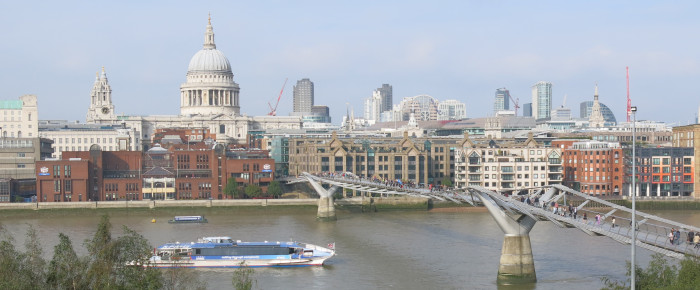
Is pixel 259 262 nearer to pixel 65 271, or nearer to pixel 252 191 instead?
pixel 65 271

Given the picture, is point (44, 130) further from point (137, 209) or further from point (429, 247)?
point (429, 247)

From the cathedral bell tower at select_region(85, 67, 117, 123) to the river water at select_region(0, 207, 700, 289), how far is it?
5489cm

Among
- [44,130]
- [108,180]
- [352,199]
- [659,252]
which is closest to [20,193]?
[108,180]

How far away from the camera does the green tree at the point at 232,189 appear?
2507 inches

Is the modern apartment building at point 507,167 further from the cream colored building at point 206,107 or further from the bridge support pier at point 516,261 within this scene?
the cream colored building at point 206,107

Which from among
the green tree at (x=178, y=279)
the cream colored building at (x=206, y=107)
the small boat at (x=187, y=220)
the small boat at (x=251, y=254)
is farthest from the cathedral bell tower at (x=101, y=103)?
the green tree at (x=178, y=279)

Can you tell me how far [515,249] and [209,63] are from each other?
89.4m

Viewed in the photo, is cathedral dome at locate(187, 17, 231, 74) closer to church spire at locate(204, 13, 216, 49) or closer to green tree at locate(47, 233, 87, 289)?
church spire at locate(204, 13, 216, 49)

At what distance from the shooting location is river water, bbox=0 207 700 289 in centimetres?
3297

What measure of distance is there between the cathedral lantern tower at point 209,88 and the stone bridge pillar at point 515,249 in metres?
85.9

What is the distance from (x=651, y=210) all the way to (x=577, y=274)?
2917 centimetres

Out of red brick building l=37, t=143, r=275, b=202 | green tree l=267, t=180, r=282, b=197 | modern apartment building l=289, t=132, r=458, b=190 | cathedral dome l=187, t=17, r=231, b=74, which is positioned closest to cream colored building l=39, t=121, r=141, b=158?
cathedral dome l=187, t=17, r=231, b=74

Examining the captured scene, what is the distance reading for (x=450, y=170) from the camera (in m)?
73.9

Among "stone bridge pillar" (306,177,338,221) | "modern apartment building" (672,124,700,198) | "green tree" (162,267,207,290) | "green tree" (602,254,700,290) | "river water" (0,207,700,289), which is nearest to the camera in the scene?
"green tree" (162,267,207,290)
